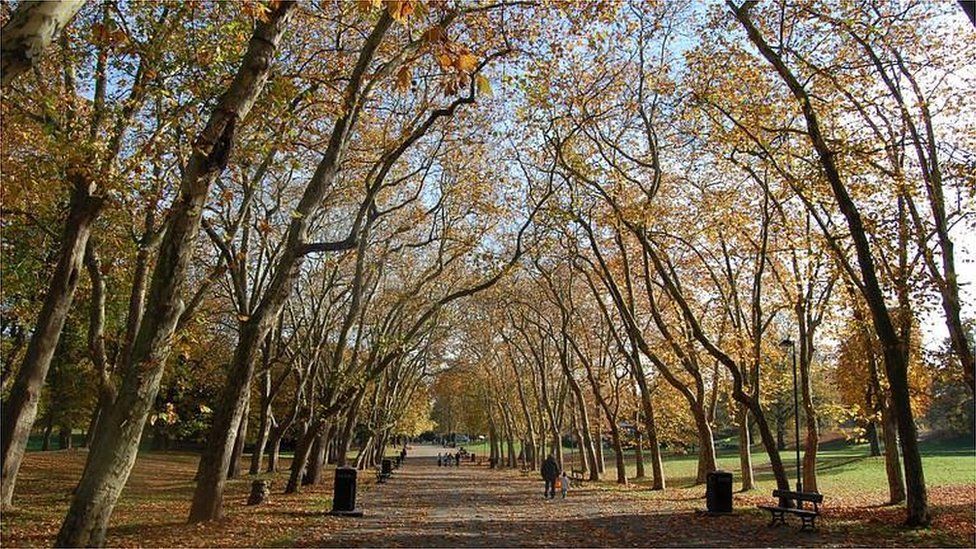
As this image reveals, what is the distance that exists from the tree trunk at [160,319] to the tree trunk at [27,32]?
258 cm

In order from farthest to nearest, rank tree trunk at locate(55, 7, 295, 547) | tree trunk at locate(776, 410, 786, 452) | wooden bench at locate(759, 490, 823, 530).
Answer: tree trunk at locate(776, 410, 786, 452) → wooden bench at locate(759, 490, 823, 530) → tree trunk at locate(55, 7, 295, 547)

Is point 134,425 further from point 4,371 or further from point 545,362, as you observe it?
point 545,362

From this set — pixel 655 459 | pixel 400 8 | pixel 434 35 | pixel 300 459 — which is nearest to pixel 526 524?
pixel 300 459

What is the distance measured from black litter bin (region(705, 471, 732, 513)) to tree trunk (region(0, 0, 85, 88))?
51.7ft

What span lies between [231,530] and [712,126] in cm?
1381

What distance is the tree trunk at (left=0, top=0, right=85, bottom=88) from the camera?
434 centimetres

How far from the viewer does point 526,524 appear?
16.0 m

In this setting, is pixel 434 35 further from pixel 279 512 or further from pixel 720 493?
pixel 720 493

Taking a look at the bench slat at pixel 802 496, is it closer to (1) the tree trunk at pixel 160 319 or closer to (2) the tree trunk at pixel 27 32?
(1) the tree trunk at pixel 160 319

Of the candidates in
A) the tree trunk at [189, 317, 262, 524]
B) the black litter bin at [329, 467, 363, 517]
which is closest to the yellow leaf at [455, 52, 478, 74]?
the tree trunk at [189, 317, 262, 524]

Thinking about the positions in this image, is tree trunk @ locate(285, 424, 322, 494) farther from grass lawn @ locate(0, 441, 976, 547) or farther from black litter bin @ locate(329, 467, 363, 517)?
black litter bin @ locate(329, 467, 363, 517)

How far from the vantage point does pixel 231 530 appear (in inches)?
500

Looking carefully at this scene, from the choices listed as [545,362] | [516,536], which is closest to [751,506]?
[516,536]

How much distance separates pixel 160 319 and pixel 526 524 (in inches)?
431
